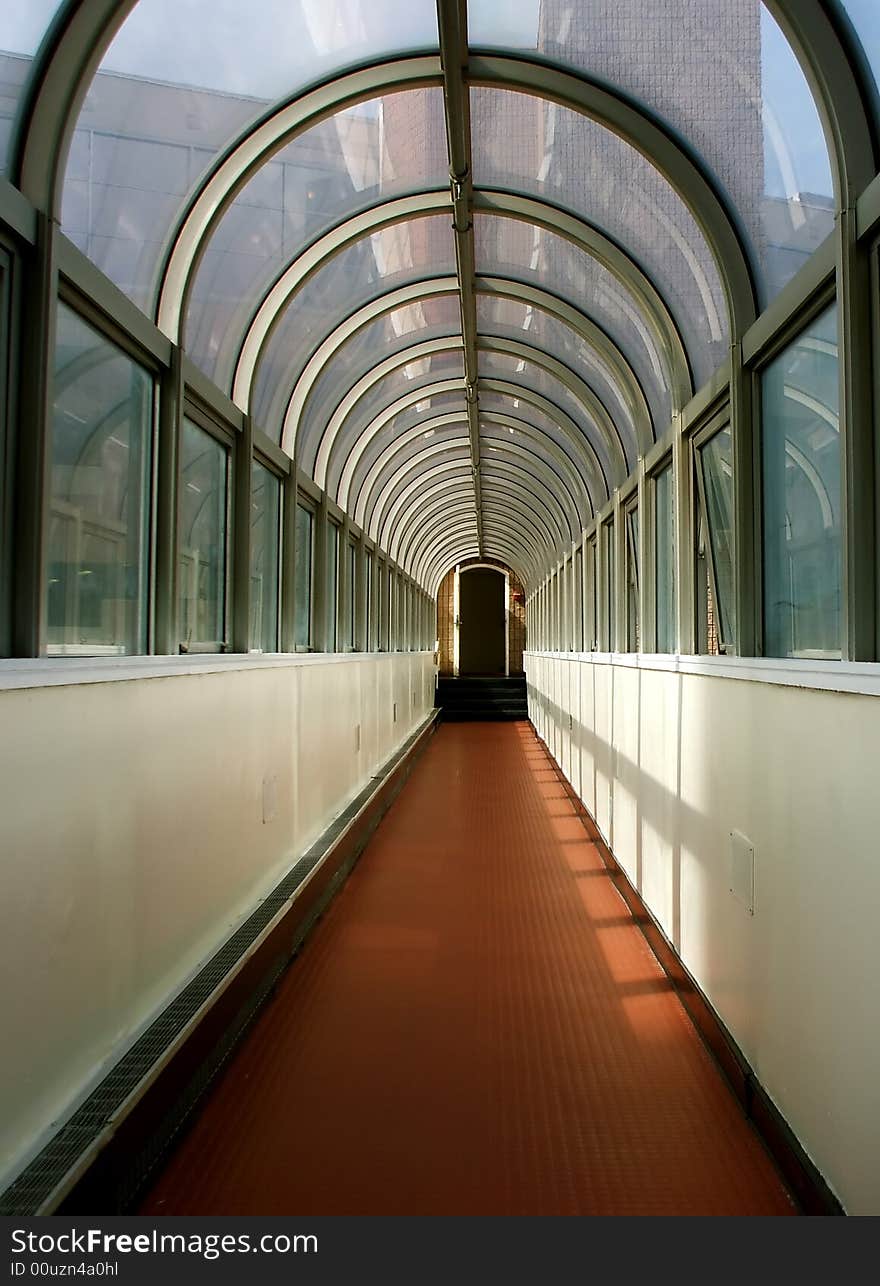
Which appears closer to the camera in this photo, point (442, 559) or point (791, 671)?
point (791, 671)

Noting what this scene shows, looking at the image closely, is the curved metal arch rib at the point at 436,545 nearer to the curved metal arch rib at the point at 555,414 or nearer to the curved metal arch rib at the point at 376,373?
the curved metal arch rib at the point at 555,414

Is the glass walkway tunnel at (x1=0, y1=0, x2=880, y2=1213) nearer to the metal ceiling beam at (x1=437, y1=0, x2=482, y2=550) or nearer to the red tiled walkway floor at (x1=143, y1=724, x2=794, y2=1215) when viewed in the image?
the metal ceiling beam at (x1=437, y1=0, x2=482, y2=550)

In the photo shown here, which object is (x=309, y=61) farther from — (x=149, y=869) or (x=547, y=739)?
(x=547, y=739)

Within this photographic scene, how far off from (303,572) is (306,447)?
1.14 metres

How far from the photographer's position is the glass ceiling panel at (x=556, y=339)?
745cm

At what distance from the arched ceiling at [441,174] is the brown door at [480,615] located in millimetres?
24060

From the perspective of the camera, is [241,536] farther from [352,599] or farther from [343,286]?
[352,599]

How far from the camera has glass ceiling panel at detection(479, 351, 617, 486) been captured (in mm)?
8750

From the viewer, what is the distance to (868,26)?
2.62 meters

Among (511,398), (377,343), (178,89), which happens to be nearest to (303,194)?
(178,89)

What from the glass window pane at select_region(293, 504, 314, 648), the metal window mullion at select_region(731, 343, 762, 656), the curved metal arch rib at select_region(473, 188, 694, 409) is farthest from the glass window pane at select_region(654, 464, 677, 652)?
the glass window pane at select_region(293, 504, 314, 648)

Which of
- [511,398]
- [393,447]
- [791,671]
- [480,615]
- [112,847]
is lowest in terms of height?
[112,847]

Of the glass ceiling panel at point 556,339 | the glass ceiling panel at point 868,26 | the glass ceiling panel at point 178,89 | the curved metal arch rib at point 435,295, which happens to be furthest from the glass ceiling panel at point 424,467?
the glass ceiling panel at point 868,26

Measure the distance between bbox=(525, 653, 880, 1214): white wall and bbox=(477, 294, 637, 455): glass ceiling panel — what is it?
3459 millimetres
